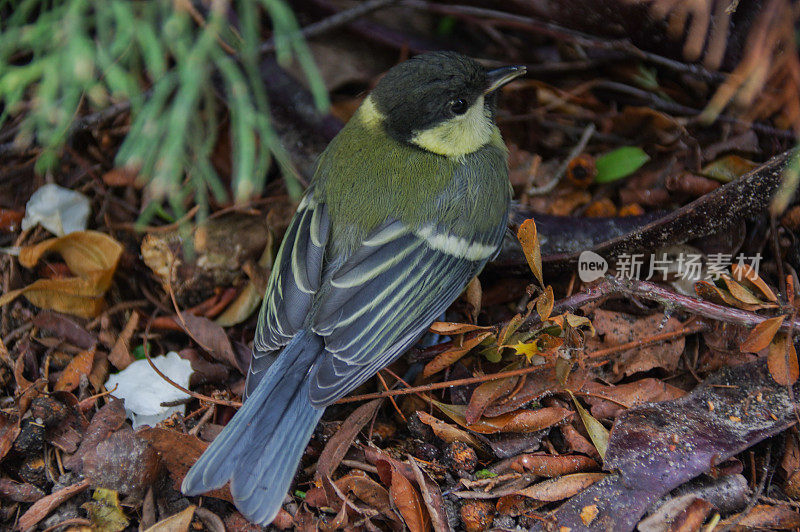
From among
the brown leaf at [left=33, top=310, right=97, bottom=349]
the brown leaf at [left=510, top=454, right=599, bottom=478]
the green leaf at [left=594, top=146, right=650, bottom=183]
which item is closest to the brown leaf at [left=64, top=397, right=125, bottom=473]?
the brown leaf at [left=33, top=310, right=97, bottom=349]

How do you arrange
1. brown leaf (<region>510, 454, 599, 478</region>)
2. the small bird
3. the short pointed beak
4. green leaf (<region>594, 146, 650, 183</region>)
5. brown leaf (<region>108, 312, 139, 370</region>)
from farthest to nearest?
green leaf (<region>594, 146, 650, 183</region>) < the short pointed beak < brown leaf (<region>108, 312, 139, 370</region>) < brown leaf (<region>510, 454, 599, 478</region>) < the small bird

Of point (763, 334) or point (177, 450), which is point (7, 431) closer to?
point (177, 450)

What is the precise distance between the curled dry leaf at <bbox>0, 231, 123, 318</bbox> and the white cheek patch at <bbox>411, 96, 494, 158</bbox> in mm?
1225

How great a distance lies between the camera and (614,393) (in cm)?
218

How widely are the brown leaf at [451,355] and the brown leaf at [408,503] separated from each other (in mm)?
437

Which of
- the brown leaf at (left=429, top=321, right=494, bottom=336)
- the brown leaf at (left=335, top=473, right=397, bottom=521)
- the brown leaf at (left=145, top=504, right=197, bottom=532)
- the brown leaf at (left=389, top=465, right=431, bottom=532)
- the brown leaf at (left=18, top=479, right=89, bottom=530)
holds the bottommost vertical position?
the brown leaf at (left=18, top=479, right=89, bottom=530)

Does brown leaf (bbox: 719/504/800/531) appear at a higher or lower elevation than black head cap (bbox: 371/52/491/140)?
lower

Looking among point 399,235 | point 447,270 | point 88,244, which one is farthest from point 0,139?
point 447,270

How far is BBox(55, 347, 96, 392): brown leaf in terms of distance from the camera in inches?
87.7

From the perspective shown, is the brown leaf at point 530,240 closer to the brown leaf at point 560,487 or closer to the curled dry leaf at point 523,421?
the curled dry leaf at point 523,421

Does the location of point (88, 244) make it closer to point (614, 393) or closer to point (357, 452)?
point (357, 452)

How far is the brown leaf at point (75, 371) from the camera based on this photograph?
2.23 m

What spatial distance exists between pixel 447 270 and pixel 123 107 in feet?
5.06

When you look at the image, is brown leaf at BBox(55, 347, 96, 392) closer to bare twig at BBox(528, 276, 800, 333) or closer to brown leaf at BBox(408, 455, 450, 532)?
brown leaf at BBox(408, 455, 450, 532)
